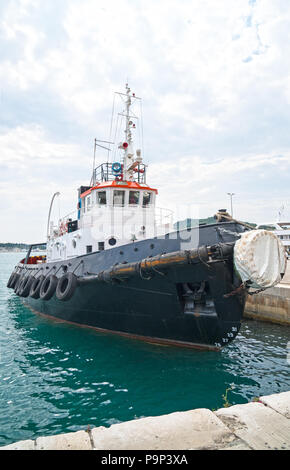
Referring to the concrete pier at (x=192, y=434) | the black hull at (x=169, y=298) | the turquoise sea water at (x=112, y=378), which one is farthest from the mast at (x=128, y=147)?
the concrete pier at (x=192, y=434)

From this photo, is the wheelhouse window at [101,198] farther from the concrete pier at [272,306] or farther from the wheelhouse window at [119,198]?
the concrete pier at [272,306]

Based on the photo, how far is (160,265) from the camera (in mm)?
6332

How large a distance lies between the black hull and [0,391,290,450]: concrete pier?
125 inches

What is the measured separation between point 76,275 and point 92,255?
99 centimetres

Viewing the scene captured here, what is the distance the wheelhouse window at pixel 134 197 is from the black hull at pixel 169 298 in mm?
2696

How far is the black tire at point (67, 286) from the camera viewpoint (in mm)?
8570

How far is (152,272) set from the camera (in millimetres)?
6617

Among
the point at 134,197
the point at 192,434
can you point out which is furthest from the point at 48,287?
the point at 192,434

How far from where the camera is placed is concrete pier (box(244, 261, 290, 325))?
1070 cm

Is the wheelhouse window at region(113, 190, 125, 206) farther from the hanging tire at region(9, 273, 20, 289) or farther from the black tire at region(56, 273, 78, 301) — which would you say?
the hanging tire at region(9, 273, 20, 289)

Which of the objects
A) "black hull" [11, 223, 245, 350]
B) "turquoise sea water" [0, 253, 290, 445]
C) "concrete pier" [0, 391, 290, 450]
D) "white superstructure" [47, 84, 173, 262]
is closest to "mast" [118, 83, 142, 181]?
"white superstructure" [47, 84, 173, 262]

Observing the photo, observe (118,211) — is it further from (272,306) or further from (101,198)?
(272,306)
